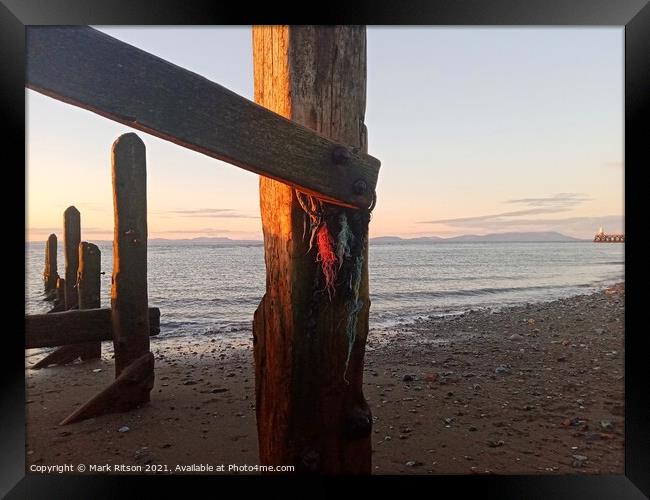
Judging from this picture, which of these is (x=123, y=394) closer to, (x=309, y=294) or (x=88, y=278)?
(x=88, y=278)

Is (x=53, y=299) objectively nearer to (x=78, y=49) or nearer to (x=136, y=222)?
(x=136, y=222)

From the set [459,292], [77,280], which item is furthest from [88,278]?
[459,292]

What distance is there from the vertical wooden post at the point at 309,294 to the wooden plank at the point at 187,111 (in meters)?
0.18

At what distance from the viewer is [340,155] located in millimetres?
1702

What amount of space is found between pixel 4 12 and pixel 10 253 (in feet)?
5.01

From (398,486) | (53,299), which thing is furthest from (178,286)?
(398,486)

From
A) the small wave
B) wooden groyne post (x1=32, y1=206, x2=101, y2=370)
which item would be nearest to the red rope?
wooden groyne post (x1=32, y1=206, x2=101, y2=370)

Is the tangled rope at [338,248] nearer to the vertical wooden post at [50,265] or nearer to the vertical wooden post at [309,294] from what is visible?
the vertical wooden post at [309,294]

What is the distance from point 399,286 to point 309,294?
11.2 meters

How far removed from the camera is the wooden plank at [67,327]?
337cm

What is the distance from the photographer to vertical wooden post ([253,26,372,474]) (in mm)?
1842

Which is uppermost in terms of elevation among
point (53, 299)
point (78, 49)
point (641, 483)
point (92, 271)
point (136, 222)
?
point (78, 49)

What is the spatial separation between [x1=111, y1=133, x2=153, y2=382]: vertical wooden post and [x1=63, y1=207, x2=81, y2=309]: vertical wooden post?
9.64ft

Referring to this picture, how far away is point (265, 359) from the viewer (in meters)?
1.98
